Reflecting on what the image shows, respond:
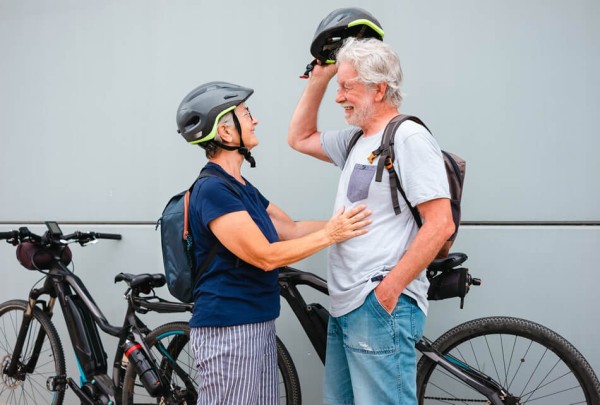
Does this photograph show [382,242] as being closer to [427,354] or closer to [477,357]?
[427,354]

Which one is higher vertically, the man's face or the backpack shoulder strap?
the man's face

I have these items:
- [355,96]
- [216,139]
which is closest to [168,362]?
[216,139]

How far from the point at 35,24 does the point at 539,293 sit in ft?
11.6

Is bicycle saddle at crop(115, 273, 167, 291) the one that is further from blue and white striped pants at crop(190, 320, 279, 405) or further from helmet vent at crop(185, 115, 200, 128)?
helmet vent at crop(185, 115, 200, 128)

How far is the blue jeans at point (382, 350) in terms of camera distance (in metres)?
2.13

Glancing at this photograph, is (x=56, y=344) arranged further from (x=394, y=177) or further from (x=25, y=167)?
(x=394, y=177)

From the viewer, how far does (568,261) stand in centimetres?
292

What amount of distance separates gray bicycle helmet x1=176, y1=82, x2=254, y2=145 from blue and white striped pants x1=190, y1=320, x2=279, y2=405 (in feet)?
2.50

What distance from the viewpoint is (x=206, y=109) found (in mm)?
2375

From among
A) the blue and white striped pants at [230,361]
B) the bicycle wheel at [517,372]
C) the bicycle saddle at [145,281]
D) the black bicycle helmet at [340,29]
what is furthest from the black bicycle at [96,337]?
the black bicycle helmet at [340,29]

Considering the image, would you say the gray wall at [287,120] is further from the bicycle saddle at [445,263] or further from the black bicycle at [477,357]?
the bicycle saddle at [445,263]

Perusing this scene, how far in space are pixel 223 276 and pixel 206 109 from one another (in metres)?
0.66

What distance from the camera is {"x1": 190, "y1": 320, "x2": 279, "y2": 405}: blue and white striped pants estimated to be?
89.8 inches

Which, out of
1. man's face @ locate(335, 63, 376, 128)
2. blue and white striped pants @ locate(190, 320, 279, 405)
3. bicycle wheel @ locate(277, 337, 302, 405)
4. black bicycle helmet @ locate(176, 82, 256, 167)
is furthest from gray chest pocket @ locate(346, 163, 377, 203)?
bicycle wheel @ locate(277, 337, 302, 405)
